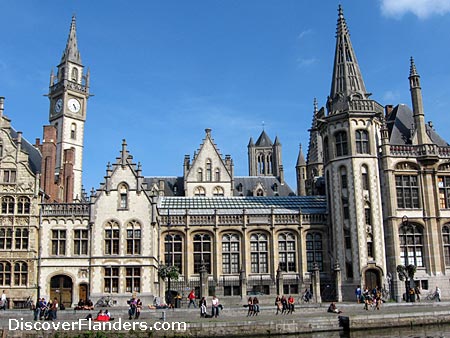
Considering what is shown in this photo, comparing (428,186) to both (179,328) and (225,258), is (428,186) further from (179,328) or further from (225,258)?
(179,328)

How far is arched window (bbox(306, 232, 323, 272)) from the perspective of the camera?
49.8 meters

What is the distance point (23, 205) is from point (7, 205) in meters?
1.37

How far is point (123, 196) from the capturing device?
46031 mm

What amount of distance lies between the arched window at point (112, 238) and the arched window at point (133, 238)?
37.1 inches

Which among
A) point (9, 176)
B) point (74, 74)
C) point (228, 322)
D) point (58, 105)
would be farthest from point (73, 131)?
point (228, 322)

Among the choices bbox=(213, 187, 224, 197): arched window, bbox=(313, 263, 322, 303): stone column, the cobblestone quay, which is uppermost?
bbox=(213, 187, 224, 197): arched window

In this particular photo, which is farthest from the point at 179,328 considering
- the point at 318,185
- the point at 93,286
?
the point at 318,185

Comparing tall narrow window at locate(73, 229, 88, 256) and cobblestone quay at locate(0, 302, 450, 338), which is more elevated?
tall narrow window at locate(73, 229, 88, 256)

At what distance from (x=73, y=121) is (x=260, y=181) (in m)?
29.8

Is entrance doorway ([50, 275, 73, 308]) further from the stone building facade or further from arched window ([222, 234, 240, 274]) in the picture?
arched window ([222, 234, 240, 274])

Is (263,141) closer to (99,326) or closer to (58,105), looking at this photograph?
(58,105)

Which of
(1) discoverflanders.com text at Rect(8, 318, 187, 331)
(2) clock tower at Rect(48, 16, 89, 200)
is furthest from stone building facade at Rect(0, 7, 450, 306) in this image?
(2) clock tower at Rect(48, 16, 89, 200)

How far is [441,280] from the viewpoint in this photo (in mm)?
46969

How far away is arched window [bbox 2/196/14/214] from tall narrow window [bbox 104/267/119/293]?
9.97 meters
